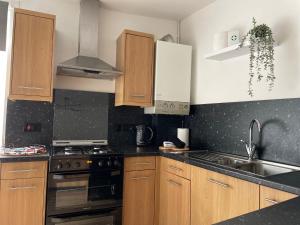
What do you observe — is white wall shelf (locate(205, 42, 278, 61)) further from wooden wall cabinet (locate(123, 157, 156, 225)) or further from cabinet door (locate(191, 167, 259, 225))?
wooden wall cabinet (locate(123, 157, 156, 225))

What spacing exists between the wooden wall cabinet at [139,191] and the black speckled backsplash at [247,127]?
70 cm

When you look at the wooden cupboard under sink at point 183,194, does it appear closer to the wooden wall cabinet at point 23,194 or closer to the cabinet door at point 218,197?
the cabinet door at point 218,197

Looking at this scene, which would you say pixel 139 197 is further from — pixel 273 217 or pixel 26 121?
pixel 273 217

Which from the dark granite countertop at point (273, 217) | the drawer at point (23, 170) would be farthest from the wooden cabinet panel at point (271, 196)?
the drawer at point (23, 170)

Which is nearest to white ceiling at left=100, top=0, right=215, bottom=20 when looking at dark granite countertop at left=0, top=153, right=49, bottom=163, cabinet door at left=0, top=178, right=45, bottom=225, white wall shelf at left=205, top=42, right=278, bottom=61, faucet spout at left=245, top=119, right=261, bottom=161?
white wall shelf at left=205, top=42, right=278, bottom=61

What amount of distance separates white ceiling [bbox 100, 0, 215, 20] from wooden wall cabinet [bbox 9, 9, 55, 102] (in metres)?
→ 0.79

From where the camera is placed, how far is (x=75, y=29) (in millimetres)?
2830

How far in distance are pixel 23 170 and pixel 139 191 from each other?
3.44 ft

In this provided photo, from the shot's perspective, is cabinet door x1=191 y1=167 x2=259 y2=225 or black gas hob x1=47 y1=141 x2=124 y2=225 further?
black gas hob x1=47 y1=141 x2=124 y2=225

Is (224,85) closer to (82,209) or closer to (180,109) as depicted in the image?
(180,109)

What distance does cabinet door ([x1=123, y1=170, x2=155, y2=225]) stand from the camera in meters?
2.39

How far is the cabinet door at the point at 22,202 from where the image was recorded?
6.46 feet

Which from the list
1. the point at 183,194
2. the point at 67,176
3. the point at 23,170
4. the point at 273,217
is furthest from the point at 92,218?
the point at 273,217

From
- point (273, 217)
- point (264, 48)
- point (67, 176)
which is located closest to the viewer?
point (273, 217)
